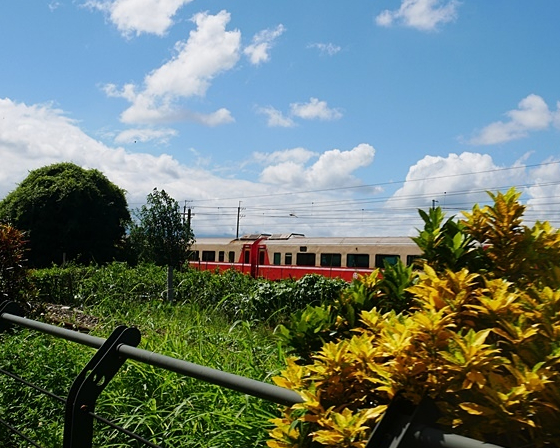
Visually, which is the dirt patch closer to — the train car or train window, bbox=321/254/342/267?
the train car

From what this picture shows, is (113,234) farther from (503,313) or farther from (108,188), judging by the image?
(503,313)

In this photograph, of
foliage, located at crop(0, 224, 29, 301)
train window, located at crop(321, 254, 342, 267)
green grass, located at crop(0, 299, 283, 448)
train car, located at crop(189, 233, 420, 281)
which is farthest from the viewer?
train window, located at crop(321, 254, 342, 267)

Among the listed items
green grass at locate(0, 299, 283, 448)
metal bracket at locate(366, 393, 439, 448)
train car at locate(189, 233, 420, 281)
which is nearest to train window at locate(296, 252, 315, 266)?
train car at locate(189, 233, 420, 281)

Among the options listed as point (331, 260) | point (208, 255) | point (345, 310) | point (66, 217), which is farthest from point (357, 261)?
point (345, 310)

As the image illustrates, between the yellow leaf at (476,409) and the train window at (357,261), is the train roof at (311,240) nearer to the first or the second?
the train window at (357,261)

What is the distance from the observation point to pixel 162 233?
527 inches

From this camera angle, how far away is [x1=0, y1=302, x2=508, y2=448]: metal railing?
126cm

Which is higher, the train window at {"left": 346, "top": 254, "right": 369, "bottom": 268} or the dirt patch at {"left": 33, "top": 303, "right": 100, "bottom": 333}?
the train window at {"left": 346, "top": 254, "right": 369, "bottom": 268}

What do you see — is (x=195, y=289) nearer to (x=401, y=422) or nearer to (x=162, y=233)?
(x=162, y=233)

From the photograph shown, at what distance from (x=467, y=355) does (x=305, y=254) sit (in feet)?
77.5

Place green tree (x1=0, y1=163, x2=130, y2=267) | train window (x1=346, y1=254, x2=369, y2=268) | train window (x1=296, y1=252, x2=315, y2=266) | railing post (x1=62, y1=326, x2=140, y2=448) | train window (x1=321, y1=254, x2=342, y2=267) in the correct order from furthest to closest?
green tree (x1=0, y1=163, x2=130, y2=267)
train window (x1=296, y1=252, x2=315, y2=266)
train window (x1=321, y1=254, x2=342, y2=267)
train window (x1=346, y1=254, x2=369, y2=268)
railing post (x1=62, y1=326, x2=140, y2=448)

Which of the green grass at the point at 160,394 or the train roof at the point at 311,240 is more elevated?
the train roof at the point at 311,240

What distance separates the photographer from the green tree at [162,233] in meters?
Answer: 13.3

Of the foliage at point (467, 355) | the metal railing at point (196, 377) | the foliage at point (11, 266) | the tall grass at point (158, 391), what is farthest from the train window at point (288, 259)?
the foliage at point (467, 355)
